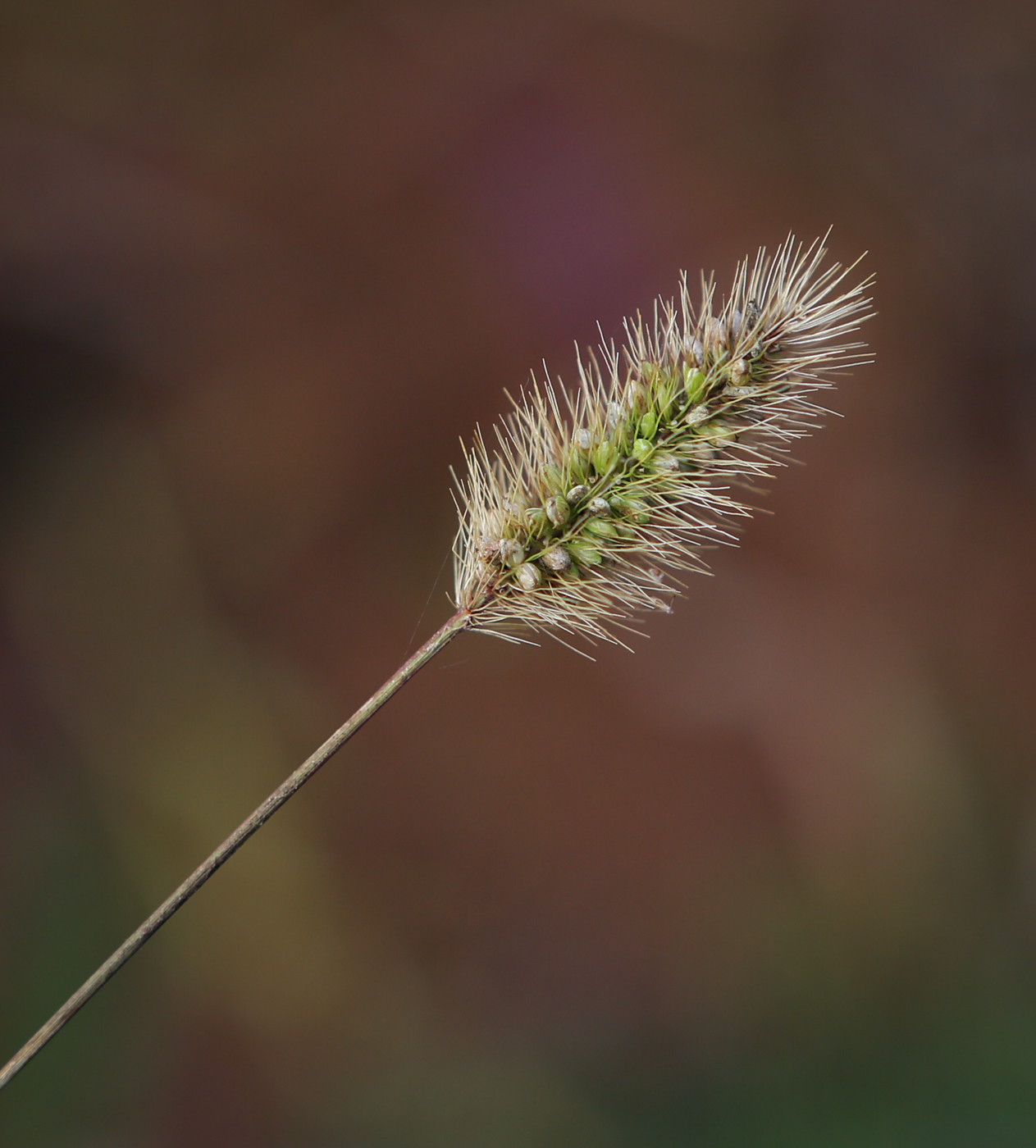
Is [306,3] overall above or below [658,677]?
above

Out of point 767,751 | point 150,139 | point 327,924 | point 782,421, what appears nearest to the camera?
point 782,421

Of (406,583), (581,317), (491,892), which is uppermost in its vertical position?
(581,317)

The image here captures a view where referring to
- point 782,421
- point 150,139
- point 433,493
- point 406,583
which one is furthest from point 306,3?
point 782,421

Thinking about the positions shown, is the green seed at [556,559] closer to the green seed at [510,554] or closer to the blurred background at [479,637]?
the green seed at [510,554]

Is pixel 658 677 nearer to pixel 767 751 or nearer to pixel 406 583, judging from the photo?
pixel 767 751

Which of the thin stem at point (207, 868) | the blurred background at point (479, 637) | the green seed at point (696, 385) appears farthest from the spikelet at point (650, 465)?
the blurred background at point (479, 637)

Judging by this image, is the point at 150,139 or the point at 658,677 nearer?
the point at 150,139

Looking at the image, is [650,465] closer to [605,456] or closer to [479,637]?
[605,456]

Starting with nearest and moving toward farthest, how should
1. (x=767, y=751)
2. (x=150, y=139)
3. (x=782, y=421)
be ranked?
(x=782, y=421) → (x=150, y=139) → (x=767, y=751)

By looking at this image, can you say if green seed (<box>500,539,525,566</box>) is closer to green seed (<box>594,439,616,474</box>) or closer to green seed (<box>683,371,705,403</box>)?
green seed (<box>594,439,616,474</box>)
